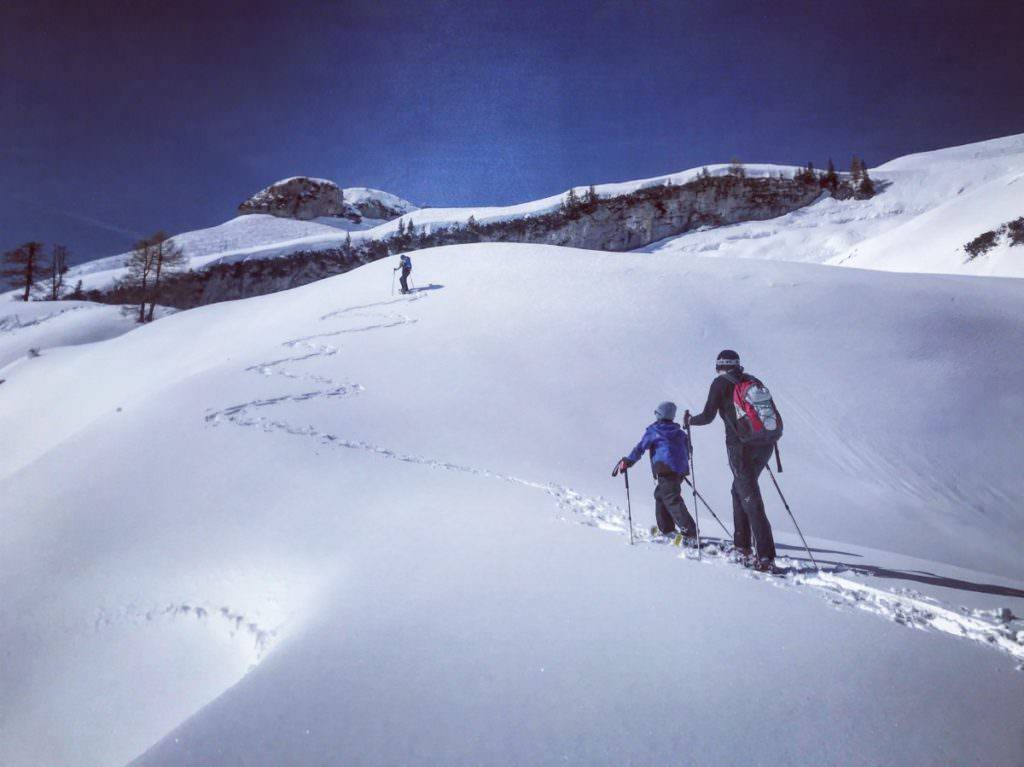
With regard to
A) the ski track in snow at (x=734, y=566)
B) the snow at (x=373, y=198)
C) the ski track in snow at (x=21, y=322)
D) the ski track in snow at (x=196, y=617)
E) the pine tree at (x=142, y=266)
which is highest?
the snow at (x=373, y=198)

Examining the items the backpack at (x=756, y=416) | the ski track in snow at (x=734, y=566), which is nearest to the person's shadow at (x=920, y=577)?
the ski track in snow at (x=734, y=566)

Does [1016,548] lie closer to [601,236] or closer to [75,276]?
[601,236]

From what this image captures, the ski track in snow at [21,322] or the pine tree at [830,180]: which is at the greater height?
the pine tree at [830,180]

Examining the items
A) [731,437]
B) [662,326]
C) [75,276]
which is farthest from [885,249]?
[75,276]

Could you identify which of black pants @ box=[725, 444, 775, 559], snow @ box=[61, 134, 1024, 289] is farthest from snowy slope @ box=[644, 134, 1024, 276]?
black pants @ box=[725, 444, 775, 559]

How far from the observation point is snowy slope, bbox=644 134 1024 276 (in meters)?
28.4

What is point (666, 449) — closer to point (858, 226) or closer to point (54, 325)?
point (54, 325)

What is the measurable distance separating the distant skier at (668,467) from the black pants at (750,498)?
19.7 inches

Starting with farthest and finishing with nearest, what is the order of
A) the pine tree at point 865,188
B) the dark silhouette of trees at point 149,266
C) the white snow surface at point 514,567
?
the pine tree at point 865,188 < the dark silhouette of trees at point 149,266 < the white snow surface at point 514,567

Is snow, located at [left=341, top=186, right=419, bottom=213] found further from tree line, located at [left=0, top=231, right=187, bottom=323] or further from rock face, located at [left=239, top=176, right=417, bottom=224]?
tree line, located at [left=0, top=231, right=187, bottom=323]

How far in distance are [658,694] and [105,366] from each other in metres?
22.7

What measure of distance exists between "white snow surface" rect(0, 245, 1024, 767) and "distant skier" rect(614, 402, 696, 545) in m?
0.38

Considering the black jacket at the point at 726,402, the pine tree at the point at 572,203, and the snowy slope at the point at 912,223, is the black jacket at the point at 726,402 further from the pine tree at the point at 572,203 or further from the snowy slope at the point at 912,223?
the pine tree at the point at 572,203

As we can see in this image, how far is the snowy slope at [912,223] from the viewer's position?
28438mm
